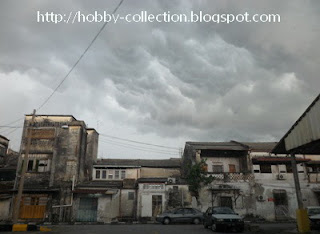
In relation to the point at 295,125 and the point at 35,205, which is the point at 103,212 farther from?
the point at 295,125

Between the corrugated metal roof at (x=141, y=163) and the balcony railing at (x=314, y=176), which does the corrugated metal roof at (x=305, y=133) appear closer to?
the balcony railing at (x=314, y=176)

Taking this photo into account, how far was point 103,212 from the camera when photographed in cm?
2931

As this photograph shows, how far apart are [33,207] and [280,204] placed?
2733cm

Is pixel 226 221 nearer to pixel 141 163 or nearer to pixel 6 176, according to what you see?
pixel 141 163

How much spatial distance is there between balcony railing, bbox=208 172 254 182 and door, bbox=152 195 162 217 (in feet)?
21.3

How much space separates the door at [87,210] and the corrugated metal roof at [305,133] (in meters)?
20.9

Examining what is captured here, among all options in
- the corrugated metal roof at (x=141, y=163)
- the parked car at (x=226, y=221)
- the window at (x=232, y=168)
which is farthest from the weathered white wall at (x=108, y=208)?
the parked car at (x=226, y=221)

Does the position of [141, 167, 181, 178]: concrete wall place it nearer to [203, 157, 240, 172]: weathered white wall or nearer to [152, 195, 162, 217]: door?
[203, 157, 240, 172]: weathered white wall

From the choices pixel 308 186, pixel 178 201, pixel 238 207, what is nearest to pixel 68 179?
pixel 178 201

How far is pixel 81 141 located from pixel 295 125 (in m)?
25.1

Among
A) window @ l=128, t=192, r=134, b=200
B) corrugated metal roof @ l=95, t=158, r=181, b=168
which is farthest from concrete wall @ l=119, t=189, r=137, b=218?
corrugated metal roof @ l=95, t=158, r=181, b=168

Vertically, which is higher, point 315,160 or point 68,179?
point 315,160

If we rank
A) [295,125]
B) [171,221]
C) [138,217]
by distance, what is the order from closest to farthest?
[295,125] → [171,221] → [138,217]

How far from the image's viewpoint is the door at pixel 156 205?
96.0 ft
